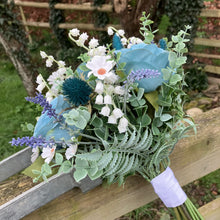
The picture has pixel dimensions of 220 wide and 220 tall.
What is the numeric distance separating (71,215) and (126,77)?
0.46 m

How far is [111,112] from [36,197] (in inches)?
11.9

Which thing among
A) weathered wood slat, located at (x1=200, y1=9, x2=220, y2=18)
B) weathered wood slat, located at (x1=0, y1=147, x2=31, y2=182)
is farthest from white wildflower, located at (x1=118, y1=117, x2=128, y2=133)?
weathered wood slat, located at (x1=200, y1=9, x2=220, y2=18)

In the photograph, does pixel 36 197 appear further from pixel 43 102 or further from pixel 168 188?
pixel 168 188

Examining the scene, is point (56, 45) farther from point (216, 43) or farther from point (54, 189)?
point (54, 189)

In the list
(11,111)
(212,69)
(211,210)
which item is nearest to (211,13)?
(212,69)

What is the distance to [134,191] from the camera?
36.4 inches

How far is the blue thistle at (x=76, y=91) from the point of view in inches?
24.7

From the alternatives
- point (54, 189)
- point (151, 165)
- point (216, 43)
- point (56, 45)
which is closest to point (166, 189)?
point (151, 165)

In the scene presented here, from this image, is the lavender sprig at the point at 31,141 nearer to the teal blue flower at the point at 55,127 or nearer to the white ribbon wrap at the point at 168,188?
the teal blue flower at the point at 55,127

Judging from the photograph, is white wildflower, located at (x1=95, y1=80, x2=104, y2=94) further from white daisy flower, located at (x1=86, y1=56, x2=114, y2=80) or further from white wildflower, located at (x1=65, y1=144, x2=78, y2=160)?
white wildflower, located at (x1=65, y1=144, x2=78, y2=160)

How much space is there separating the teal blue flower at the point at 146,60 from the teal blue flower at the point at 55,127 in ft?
0.62

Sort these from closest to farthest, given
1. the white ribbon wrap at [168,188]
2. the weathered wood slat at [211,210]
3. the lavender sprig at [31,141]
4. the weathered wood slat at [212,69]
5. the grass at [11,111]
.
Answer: the lavender sprig at [31,141] < the white ribbon wrap at [168,188] < the weathered wood slat at [211,210] < the grass at [11,111] < the weathered wood slat at [212,69]

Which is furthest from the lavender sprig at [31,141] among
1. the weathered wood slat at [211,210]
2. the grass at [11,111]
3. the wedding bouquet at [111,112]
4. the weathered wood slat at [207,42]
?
the weathered wood slat at [207,42]

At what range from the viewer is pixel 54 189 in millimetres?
725
